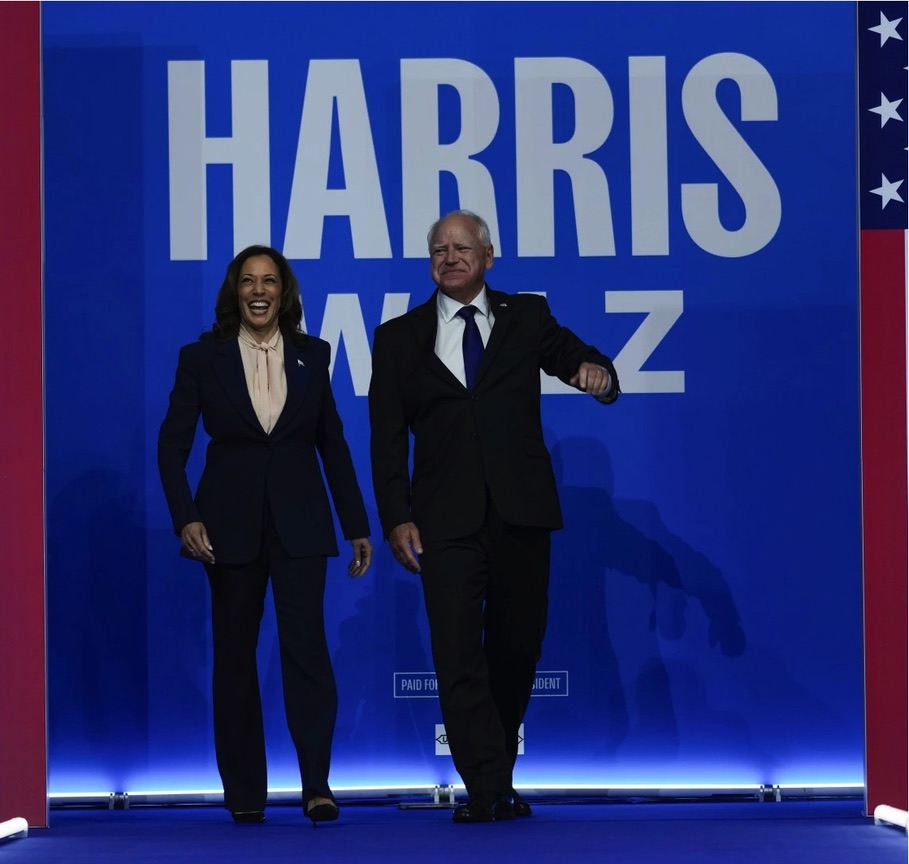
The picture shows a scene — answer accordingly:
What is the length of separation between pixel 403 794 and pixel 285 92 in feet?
7.74

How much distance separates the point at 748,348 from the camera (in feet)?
17.4

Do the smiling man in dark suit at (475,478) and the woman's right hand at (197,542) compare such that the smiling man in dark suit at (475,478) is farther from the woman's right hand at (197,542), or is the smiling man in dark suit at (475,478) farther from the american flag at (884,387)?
the american flag at (884,387)

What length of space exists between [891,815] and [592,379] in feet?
4.50

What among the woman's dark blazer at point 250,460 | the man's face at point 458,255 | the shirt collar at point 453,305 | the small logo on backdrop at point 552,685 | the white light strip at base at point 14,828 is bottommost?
the white light strip at base at point 14,828

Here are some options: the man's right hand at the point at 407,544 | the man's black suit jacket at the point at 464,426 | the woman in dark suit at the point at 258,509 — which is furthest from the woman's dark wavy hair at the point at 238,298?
the man's right hand at the point at 407,544

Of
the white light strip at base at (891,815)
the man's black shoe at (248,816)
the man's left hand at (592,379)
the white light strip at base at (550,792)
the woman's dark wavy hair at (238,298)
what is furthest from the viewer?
the white light strip at base at (550,792)

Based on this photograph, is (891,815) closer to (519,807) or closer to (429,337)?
(519,807)

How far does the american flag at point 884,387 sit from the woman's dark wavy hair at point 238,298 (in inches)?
63.6

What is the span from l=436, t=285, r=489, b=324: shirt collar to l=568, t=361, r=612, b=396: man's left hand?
390mm

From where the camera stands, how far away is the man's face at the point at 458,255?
4.40 m

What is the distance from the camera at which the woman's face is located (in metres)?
4.52

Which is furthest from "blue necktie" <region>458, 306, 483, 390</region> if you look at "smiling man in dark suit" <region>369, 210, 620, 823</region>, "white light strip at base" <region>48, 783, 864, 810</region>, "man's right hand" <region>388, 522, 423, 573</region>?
"white light strip at base" <region>48, 783, 864, 810</region>

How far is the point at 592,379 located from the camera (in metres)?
4.20

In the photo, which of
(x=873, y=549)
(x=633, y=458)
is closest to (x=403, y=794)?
(x=633, y=458)
